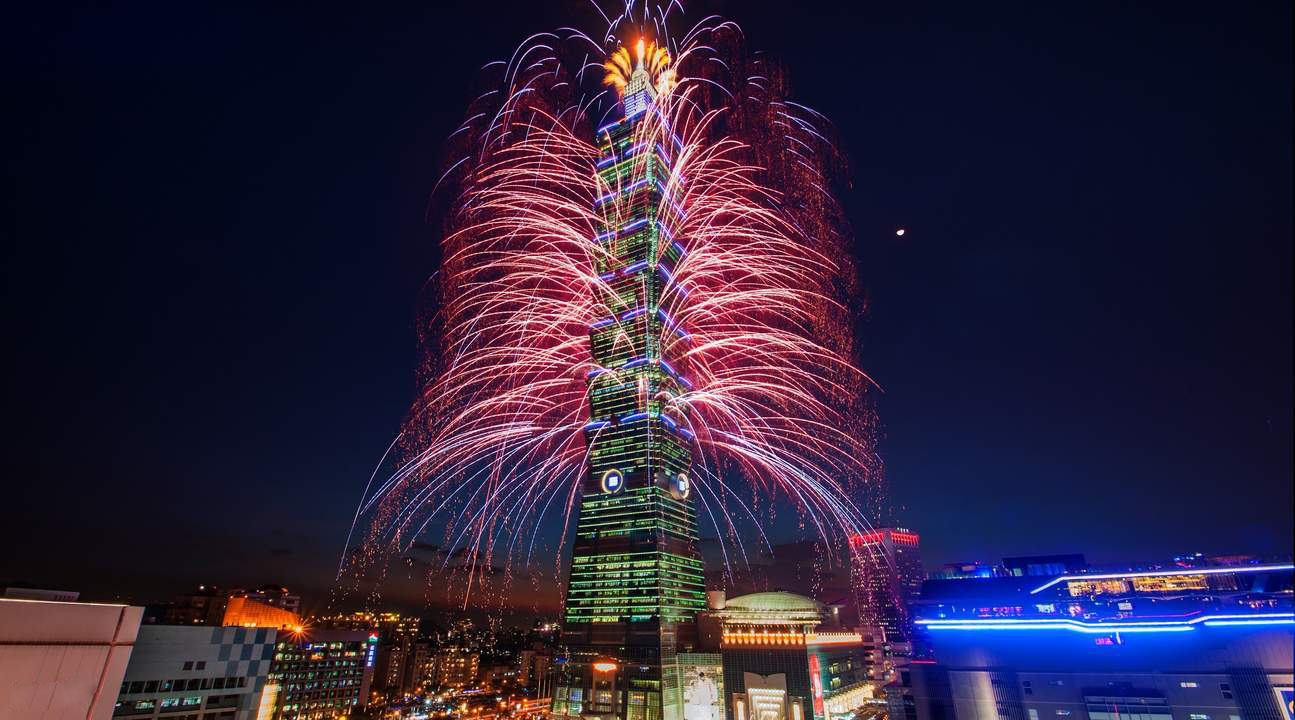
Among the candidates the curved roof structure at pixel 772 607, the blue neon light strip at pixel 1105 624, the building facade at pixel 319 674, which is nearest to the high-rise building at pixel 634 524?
the curved roof structure at pixel 772 607

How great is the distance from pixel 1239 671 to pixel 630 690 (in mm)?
70030

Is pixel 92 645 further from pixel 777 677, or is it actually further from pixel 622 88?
pixel 777 677

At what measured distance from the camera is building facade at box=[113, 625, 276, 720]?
38.0 meters

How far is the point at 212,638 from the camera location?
134 ft

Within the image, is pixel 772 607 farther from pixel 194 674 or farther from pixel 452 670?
pixel 452 670

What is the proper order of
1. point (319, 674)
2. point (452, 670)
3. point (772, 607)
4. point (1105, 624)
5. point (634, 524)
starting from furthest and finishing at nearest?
point (452, 670) → point (772, 607) → point (319, 674) → point (634, 524) → point (1105, 624)

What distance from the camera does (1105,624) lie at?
39344mm

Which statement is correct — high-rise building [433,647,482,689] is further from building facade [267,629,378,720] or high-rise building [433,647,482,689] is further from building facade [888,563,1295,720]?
building facade [888,563,1295,720]

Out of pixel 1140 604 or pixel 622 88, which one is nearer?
pixel 1140 604

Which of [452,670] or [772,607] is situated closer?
[772,607]

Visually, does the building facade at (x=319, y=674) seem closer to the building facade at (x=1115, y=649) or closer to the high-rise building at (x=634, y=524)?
the high-rise building at (x=634, y=524)

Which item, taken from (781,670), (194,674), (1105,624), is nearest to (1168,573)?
(1105,624)

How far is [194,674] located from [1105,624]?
63819mm

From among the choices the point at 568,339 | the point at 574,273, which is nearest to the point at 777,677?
the point at 568,339
